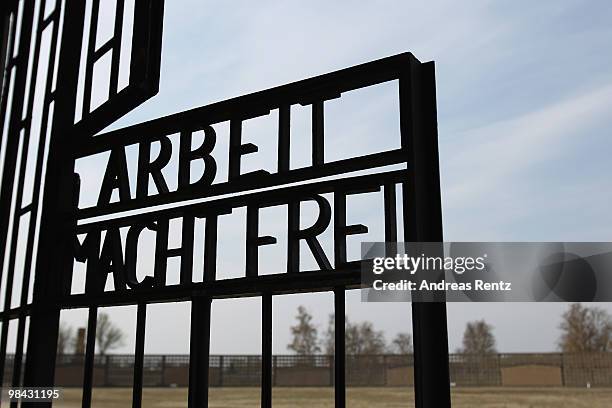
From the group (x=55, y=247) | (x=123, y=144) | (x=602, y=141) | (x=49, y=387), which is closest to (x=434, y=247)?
(x=123, y=144)

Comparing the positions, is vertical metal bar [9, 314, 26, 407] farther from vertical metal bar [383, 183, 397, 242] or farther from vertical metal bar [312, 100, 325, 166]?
vertical metal bar [383, 183, 397, 242]

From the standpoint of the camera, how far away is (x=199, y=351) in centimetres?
114

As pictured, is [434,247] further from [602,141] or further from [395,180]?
[602,141]

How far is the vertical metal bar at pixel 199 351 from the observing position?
1.12 m

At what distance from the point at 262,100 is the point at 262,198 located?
0.19 metres

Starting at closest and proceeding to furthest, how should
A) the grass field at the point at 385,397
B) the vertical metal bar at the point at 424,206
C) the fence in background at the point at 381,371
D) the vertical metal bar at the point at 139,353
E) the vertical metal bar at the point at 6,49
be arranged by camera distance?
the vertical metal bar at the point at 424,206
the vertical metal bar at the point at 139,353
the vertical metal bar at the point at 6,49
the grass field at the point at 385,397
the fence in background at the point at 381,371

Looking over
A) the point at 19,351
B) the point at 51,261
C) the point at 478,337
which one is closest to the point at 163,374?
the point at 478,337

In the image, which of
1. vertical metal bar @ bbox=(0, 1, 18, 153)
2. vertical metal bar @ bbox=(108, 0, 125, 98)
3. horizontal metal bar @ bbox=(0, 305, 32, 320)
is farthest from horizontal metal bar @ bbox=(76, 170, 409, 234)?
vertical metal bar @ bbox=(0, 1, 18, 153)

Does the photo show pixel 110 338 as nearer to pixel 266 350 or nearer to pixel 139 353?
pixel 139 353

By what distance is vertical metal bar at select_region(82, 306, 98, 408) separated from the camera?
1.30 meters

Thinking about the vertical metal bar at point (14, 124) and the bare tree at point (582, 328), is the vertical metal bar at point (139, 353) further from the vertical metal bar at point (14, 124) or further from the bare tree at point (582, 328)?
the bare tree at point (582, 328)

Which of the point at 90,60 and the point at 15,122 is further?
the point at 15,122

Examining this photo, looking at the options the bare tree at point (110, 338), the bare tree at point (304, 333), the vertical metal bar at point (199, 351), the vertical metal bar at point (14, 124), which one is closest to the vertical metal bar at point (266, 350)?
the vertical metal bar at point (199, 351)

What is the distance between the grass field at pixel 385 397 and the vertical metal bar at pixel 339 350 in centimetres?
1021
